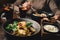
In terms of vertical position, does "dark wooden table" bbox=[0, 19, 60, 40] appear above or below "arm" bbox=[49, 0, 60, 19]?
below

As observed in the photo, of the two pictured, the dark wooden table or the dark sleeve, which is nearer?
the dark wooden table

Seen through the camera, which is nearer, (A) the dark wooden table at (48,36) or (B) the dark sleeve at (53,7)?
(A) the dark wooden table at (48,36)

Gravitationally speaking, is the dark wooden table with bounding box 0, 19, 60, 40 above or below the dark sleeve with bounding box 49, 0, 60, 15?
below

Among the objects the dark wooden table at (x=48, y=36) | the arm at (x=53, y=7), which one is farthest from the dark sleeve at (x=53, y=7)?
the dark wooden table at (x=48, y=36)

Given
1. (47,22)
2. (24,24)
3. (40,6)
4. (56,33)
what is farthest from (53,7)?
(24,24)

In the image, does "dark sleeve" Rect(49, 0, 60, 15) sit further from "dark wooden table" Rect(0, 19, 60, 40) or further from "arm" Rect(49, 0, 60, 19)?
"dark wooden table" Rect(0, 19, 60, 40)

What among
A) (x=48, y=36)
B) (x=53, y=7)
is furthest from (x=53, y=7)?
(x=48, y=36)

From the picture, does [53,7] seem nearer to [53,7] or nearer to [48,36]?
[53,7]

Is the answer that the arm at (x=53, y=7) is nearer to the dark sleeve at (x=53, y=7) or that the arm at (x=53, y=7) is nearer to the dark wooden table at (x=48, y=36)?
the dark sleeve at (x=53, y=7)

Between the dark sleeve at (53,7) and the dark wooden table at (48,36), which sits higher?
the dark sleeve at (53,7)

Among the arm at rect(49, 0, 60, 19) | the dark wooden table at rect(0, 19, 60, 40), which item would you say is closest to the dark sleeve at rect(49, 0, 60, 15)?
the arm at rect(49, 0, 60, 19)

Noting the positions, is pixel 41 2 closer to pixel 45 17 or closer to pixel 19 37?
pixel 45 17

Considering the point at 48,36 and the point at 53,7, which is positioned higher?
the point at 53,7

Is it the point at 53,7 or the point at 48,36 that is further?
the point at 53,7
